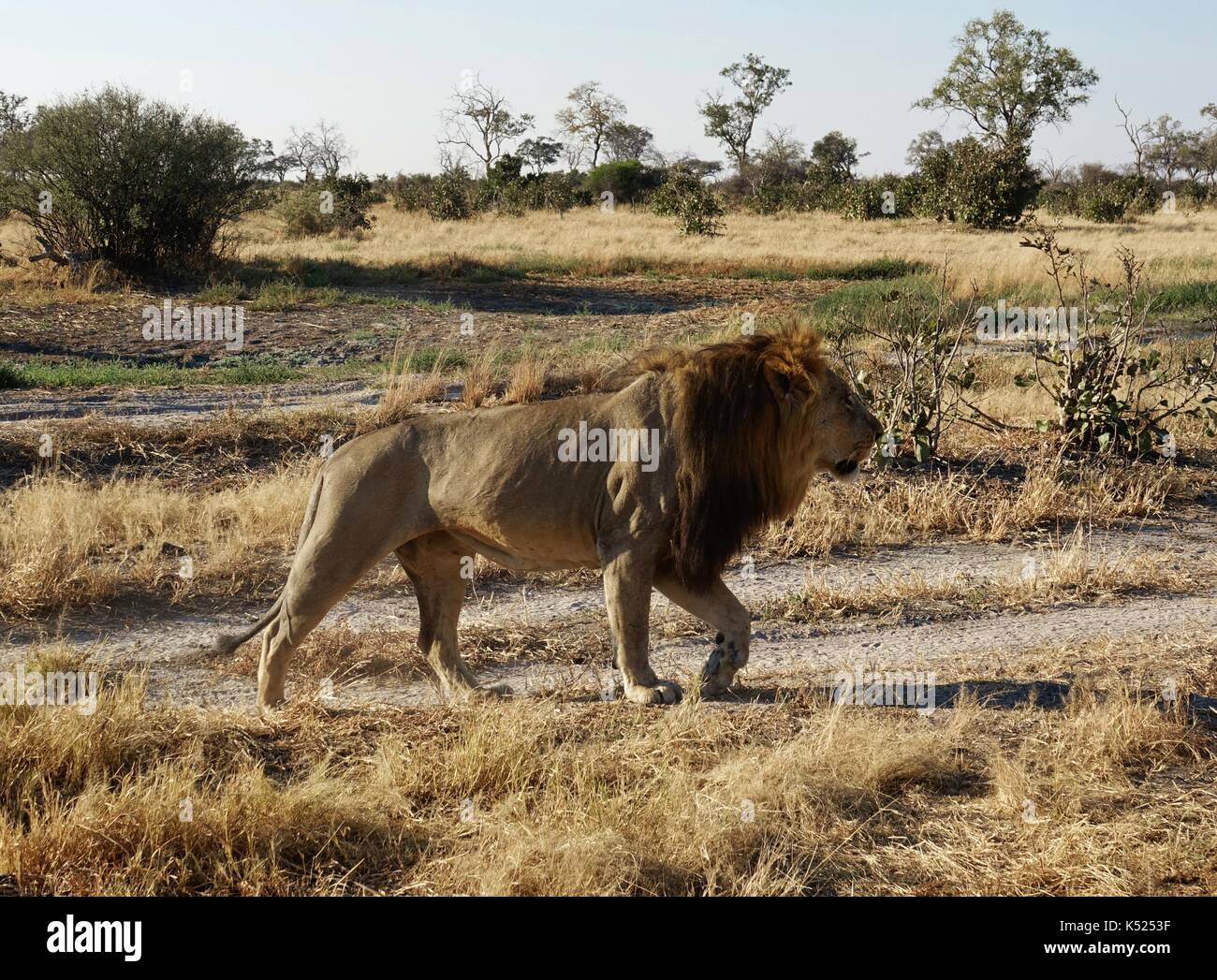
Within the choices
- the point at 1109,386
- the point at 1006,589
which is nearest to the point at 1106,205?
the point at 1109,386

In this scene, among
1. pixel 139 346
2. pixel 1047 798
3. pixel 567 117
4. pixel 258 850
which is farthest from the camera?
pixel 567 117

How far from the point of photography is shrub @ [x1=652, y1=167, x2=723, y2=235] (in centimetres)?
3556

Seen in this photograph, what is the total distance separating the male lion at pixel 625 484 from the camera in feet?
19.2

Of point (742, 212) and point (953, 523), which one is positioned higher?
point (742, 212)

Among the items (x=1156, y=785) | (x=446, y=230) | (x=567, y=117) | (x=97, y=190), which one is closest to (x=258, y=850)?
(x=1156, y=785)

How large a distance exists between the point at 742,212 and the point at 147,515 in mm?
41386

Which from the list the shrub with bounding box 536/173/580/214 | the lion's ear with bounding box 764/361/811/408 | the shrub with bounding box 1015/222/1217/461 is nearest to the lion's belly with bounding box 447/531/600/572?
the lion's ear with bounding box 764/361/811/408

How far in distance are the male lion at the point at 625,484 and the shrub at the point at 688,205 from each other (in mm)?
29789

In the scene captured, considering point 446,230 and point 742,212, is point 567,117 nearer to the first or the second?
point 742,212

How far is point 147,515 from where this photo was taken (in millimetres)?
8977

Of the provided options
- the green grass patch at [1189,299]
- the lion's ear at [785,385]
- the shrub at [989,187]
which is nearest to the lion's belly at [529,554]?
the lion's ear at [785,385]

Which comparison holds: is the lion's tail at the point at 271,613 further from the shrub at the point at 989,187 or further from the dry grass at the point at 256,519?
the shrub at the point at 989,187
